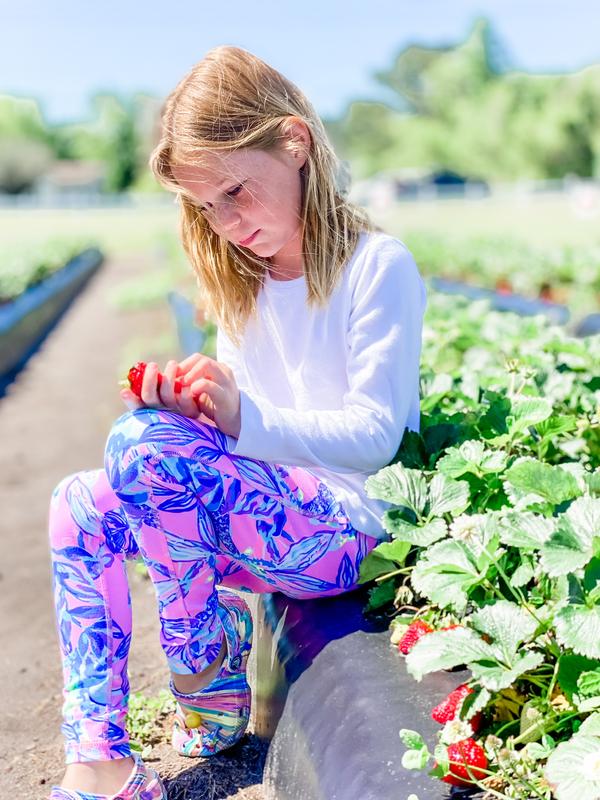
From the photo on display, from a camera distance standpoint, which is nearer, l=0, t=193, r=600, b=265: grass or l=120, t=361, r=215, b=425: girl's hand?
l=120, t=361, r=215, b=425: girl's hand

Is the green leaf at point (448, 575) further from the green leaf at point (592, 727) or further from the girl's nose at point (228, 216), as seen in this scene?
the girl's nose at point (228, 216)

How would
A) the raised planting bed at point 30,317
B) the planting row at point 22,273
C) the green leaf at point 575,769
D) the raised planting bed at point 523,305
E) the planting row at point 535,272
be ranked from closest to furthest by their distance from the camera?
1. the green leaf at point 575,769
2. the raised planting bed at point 523,305
3. the planting row at point 535,272
4. the raised planting bed at point 30,317
5. the planting row at point 22,273

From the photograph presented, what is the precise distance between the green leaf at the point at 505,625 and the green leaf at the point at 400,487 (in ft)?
1.14

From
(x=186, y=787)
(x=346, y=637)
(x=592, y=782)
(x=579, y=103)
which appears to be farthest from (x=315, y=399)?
(x=579, y=103)

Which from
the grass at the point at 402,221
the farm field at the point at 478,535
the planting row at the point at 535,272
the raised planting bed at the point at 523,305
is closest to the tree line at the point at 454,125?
the grass at the point at 402,221

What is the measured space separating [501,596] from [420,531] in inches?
8.5

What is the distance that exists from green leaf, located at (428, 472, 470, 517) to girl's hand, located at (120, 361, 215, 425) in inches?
17.9

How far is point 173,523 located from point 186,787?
532 mm

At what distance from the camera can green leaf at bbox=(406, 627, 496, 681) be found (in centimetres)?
128

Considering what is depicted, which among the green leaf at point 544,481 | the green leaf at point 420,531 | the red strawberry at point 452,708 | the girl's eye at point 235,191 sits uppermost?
the girl's eye at point 235,191

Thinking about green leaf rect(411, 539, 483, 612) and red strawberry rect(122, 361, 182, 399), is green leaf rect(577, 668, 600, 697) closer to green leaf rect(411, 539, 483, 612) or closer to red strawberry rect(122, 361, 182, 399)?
green leaf rect(411, 539, 483, 612)

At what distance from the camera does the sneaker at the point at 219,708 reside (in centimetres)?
188

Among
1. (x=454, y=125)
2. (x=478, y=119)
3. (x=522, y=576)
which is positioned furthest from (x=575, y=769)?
(x=454, y=125)

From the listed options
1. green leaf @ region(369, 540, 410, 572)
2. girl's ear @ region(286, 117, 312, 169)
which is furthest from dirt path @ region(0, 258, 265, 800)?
girl's ear @ region(286, 117, 312, 169)
